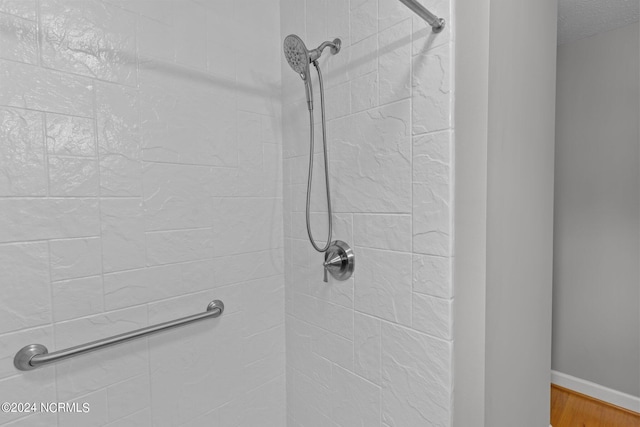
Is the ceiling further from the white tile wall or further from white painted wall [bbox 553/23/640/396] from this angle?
the white tile wall

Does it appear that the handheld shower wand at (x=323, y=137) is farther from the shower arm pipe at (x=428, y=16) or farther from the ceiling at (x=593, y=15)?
the ceiling at (x=593, y=15)

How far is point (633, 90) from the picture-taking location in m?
1.94

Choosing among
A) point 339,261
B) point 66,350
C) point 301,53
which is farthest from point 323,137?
point 66,350

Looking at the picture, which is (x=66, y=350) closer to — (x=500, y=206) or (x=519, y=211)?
(x=500, y=206)

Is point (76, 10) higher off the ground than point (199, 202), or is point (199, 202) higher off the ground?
point (76, 10)

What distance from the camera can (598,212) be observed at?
208cm

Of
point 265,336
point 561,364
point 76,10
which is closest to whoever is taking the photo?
point 76,10

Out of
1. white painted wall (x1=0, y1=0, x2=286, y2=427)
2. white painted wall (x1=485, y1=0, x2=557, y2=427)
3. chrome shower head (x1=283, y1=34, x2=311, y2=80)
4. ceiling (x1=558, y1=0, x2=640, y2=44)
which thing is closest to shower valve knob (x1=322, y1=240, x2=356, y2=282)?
white painted wall (x1=0, y1=0, x2=286, y2=427)

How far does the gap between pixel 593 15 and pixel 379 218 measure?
80.9 inches

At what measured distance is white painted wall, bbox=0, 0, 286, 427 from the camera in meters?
0.80

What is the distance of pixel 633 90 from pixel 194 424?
2888mm

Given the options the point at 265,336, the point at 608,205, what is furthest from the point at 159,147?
the point at 608,205

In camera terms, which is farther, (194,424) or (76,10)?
(194,424)

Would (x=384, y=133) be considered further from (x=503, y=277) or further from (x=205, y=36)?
(x=205, y=36)
